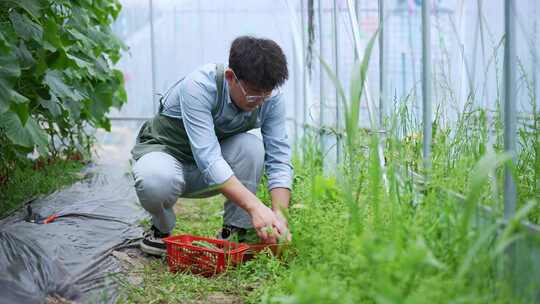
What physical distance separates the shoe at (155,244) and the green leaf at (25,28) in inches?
39.4

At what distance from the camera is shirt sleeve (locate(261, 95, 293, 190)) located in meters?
2.82

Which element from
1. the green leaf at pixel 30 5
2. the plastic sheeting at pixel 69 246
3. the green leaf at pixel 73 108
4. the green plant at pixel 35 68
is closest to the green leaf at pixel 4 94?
the green plant at pixel 35 68

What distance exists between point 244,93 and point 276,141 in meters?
0.41

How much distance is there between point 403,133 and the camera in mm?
2311

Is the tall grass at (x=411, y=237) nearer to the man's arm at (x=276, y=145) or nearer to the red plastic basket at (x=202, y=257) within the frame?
the red plastic basket at (x=202, y=257)

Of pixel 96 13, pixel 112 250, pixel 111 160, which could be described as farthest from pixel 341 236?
pixel 111 160

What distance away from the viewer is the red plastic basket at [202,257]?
2.41 meters

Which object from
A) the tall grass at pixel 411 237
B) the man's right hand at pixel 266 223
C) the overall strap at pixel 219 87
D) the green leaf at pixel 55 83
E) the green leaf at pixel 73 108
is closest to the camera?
the tall grass at pixel 411 237

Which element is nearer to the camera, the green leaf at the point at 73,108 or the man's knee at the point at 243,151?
the man's knee at the point at 243,151

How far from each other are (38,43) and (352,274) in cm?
208

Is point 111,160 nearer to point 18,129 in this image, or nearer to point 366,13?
point 366,13

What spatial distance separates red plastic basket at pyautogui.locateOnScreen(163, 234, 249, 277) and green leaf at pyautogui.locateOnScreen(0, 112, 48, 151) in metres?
0.83

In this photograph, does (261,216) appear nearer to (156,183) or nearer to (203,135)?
(203,135)

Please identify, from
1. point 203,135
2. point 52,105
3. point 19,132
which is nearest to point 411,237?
point 203,135
